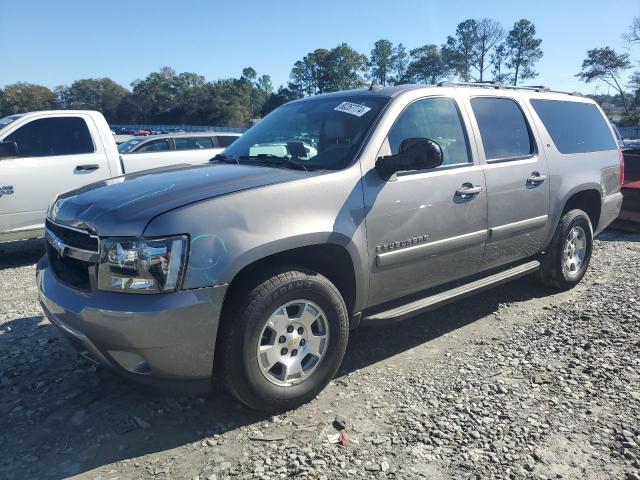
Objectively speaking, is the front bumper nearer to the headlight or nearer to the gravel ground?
the headlight

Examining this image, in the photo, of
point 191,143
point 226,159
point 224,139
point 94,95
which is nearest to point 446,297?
point 226,159

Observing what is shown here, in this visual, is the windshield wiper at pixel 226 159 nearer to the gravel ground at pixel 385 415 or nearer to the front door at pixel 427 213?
the front door at pixel 427 213

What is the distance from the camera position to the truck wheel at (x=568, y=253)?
187 inches

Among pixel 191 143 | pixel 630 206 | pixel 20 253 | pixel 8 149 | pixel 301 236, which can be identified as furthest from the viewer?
pixel 191 143

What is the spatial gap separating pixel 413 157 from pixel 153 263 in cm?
162

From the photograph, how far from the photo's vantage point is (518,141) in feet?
14.0

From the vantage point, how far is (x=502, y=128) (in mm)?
4145

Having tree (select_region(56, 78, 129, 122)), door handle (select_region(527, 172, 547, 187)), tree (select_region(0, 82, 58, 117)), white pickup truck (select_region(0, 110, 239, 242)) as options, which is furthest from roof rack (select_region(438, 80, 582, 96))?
tree (select_region(56, 78, 129, 122))

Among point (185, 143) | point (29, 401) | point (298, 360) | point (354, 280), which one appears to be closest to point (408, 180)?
point (354, 280)

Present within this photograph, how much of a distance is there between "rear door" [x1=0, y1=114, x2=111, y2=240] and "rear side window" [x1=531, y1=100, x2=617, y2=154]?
5470mm

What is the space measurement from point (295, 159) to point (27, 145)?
4.70 meters

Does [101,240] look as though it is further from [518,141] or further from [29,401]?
[518,141]

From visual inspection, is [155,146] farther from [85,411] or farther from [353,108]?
[85,411]

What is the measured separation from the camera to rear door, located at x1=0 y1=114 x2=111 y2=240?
615 centimetres
